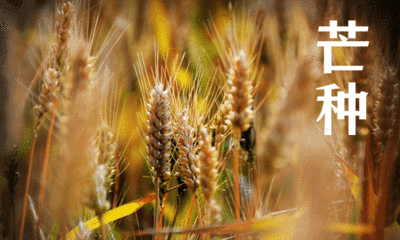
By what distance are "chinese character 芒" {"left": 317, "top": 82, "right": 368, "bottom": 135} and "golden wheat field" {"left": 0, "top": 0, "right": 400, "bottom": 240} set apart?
0.01 metres

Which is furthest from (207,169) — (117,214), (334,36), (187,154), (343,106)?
(334,36)

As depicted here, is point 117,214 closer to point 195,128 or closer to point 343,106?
point 195,128

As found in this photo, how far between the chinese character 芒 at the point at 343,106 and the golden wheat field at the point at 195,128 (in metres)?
0.01

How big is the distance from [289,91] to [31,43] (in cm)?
73

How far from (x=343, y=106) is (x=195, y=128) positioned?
0.37 m

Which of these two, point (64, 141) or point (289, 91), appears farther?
point (289, 91)

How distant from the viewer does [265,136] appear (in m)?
0.59

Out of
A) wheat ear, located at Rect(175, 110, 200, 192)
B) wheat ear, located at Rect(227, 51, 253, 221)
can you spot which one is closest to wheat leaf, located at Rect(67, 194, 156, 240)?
wheat ear, located at Rect(175, 110, 200, 192)

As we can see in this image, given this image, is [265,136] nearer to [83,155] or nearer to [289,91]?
[289,91]

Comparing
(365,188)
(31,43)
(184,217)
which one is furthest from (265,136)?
(31,43)

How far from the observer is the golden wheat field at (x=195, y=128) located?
18.8 inches

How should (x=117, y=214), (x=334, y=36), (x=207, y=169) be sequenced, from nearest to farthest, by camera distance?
(x=207, y=169)
(x=117, y=214)
(x=334, y=36)

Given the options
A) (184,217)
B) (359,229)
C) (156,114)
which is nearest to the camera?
(359,229)

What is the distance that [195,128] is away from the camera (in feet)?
1.98
